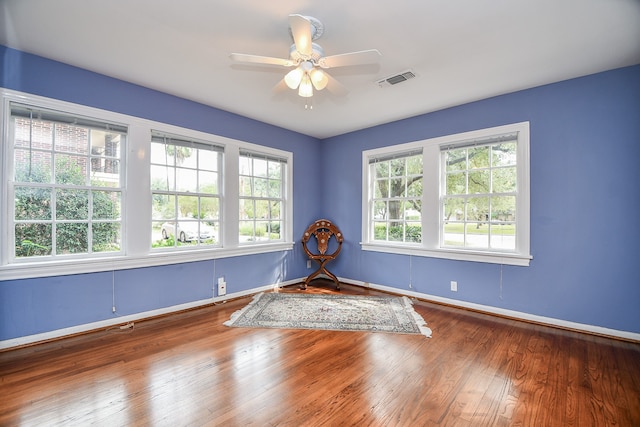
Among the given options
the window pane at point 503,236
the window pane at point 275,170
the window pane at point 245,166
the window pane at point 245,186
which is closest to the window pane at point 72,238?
the window pane at point 245,186

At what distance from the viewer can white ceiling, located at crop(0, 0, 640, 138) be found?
193 centimetres

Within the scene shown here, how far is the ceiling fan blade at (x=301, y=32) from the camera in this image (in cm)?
166

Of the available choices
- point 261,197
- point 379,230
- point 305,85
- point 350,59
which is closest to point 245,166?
point 261,197

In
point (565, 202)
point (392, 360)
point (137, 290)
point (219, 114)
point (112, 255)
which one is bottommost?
point (392, 360)

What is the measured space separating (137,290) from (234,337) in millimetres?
1281

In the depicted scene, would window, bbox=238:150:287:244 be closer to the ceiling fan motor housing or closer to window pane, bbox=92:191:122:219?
window pane, bbox=92:191:122:219

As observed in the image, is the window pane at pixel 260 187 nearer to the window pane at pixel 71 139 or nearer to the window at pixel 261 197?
the window at pixel 261 197

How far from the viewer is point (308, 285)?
4691 millimetres

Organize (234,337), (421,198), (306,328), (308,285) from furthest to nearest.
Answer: (308,285)
(421,198)
(306,328)
(234,337)

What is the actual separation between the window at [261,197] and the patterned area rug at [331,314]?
98cm

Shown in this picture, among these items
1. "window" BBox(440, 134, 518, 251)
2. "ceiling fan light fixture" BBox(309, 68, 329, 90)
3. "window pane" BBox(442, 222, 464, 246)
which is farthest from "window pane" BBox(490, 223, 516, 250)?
"ceiling fan light fixture" BBox(309, 68, 329, 90)

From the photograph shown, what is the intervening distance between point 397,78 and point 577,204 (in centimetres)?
227

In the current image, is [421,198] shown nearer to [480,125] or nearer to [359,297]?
[480,125]

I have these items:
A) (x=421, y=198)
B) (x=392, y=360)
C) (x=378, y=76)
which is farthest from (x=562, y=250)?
(x=378, y=76)
